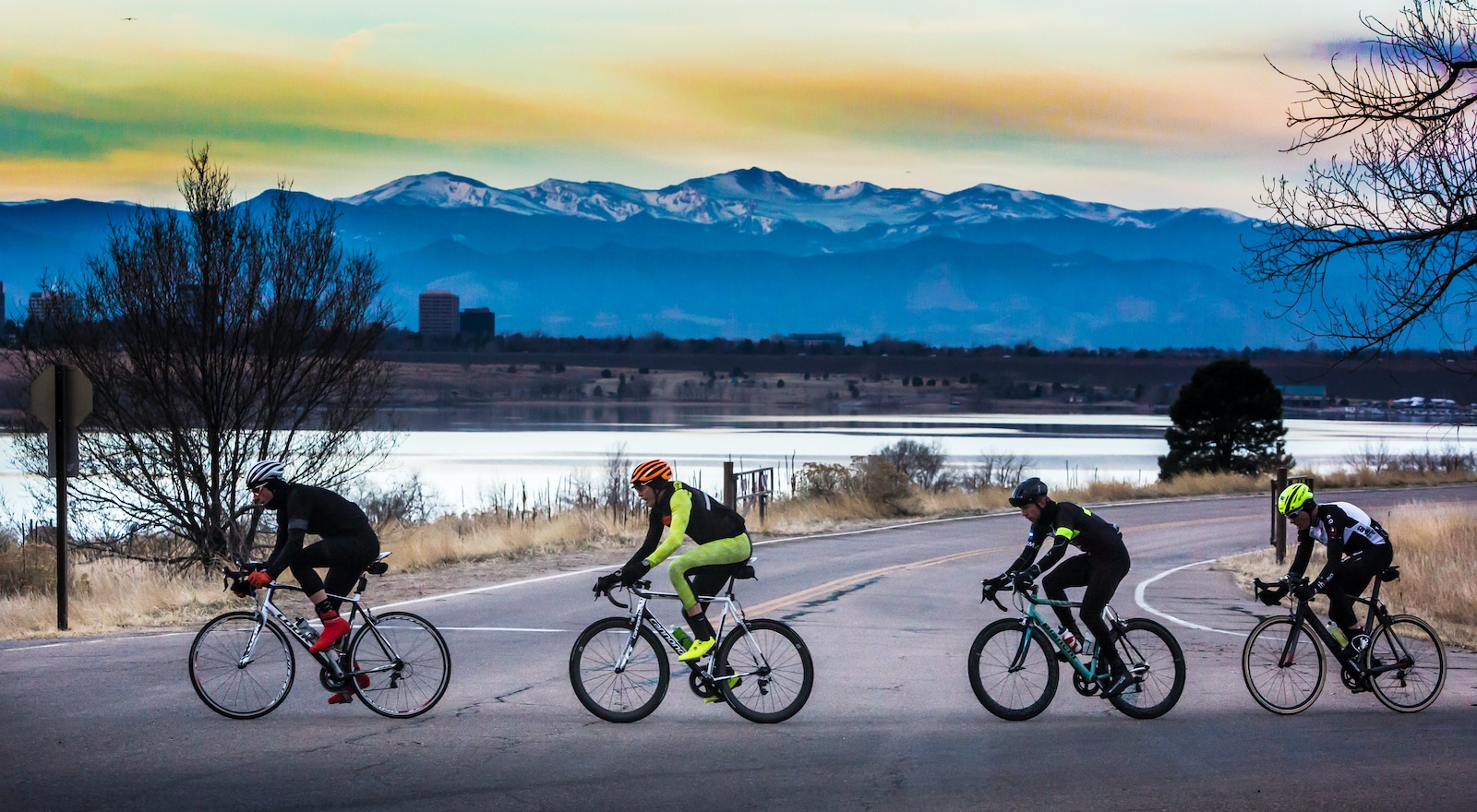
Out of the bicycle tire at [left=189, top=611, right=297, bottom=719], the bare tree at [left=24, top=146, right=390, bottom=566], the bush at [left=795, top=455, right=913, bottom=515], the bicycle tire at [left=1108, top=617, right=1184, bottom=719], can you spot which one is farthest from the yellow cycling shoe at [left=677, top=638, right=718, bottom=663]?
the bush at [left=795, top=455, right=913, bottom=515]

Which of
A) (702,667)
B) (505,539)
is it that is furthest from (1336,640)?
(505,539)

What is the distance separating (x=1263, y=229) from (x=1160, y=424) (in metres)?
99.4

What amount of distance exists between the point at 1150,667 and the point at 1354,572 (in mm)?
1736

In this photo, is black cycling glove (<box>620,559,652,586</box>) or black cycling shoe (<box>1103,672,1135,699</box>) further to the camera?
black cycling shoe (<box>1103,672,1135,699</box>)

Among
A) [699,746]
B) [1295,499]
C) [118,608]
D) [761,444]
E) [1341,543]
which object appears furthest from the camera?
[761,444]

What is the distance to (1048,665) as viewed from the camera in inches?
381

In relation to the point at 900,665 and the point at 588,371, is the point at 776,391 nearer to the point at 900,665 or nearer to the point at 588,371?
the point at 588,371

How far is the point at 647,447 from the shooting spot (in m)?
73.7

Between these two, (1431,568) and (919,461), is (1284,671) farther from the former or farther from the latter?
(919,461)

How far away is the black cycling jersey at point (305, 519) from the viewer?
8.91 m

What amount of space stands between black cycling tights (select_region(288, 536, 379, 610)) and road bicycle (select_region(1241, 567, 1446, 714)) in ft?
21.0

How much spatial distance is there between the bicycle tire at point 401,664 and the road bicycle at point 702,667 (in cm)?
101

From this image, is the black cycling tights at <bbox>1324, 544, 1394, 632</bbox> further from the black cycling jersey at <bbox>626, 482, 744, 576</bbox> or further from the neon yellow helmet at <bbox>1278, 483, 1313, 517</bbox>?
the black cycling jersey at <bbox>626, 482, 744, 576</bbox>

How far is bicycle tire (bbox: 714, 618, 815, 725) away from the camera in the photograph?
9.29 metres
